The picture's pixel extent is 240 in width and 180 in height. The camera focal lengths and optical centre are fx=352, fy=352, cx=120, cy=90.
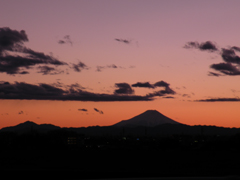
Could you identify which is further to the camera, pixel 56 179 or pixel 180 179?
pixel 56 179

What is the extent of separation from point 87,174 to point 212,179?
8.27m

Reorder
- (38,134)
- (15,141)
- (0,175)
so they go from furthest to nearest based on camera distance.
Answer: (38,134)
(15,141)
(0,175)

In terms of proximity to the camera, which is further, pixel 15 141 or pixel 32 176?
pixel 15 141

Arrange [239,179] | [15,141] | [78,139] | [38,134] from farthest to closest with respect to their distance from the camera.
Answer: [78,139], [38,134], [15,141], [239,179]

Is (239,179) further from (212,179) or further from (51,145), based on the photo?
(51,145)

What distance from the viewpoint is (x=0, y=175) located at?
15.1 m

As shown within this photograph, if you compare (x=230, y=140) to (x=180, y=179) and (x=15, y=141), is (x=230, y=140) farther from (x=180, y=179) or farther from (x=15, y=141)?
(x=180, y=179)

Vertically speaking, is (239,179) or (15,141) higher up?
(239,179)

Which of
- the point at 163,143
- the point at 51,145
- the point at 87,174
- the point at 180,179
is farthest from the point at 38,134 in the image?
the point at 180,179

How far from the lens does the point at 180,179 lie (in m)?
9.17

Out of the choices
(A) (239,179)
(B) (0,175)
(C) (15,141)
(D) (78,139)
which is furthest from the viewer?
(D) (78,139)

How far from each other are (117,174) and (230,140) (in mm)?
89659

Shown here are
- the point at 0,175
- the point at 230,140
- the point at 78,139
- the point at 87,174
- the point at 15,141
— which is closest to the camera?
the point at 0,175

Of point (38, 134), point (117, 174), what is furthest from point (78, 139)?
point (117, 174)
